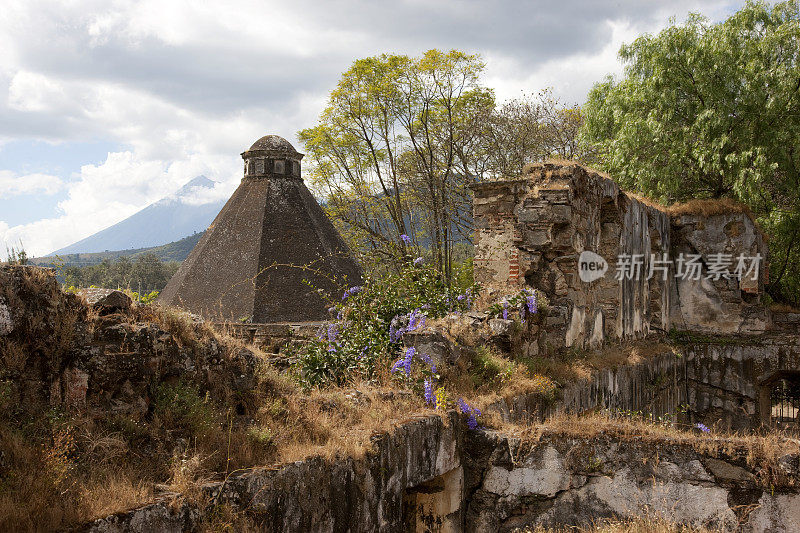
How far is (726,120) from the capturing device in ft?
46.7

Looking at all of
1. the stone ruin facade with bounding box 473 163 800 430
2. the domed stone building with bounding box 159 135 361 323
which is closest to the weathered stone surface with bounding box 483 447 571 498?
the stone ruin facade with bounding box 473 163 800 430

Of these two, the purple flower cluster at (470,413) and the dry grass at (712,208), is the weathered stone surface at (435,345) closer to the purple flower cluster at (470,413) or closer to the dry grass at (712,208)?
the purple flower cluster at (470,413)

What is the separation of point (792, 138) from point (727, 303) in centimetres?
396

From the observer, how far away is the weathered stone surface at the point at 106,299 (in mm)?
3324

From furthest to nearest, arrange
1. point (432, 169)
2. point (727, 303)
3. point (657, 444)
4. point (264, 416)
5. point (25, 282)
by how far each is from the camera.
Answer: point (432, 169), point (727, 303), point (657, 444), point (264, 416), point (25, 282)

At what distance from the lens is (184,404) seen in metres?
3.32

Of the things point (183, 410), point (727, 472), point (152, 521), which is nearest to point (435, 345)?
point (727, 472)

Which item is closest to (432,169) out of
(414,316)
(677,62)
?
(677,62)

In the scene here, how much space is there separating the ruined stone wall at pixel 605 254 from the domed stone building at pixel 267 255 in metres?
2.63

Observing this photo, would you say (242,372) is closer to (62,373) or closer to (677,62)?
(62,373)

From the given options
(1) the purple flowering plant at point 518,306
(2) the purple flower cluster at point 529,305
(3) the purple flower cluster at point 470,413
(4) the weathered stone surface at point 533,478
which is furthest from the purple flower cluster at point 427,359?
(2) the purple flower cluster at point 529,305

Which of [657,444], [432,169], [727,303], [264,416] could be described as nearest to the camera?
[264,416]

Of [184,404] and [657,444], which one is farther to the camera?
[657,444]

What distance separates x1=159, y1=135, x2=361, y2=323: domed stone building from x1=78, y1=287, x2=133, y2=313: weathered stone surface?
→ 5744mm
